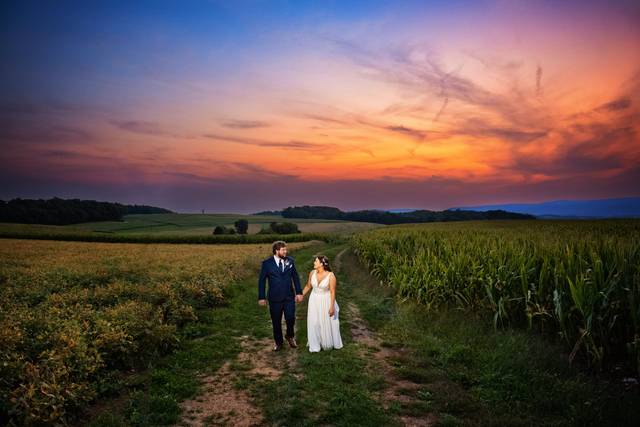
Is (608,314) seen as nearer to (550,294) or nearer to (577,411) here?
(550,294)

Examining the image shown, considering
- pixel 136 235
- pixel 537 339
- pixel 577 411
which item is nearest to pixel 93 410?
pixel 577 411

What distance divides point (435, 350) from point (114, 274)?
1544 cm

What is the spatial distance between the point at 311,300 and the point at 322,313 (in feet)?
1.36

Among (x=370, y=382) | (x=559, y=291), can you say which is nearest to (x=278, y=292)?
(x=370, y=382)

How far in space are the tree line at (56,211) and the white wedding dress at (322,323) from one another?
99462 millimetres

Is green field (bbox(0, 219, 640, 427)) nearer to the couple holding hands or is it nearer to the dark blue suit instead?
the couple holding hands

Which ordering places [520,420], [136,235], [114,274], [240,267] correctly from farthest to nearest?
1. [136,235]
2. [240,267]
3. [114,274]
4. [520,420]

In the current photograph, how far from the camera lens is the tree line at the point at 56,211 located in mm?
85562

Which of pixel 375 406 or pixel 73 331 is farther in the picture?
pixel 73 331

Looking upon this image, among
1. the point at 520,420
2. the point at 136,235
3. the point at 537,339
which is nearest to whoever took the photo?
the point at 520,420

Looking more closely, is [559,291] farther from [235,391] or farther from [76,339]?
[76,339]

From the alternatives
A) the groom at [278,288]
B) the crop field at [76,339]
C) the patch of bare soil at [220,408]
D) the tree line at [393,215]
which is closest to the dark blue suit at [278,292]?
the groom at [278,288]

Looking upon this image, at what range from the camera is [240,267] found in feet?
70.4

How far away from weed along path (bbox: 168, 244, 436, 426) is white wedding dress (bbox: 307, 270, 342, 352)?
0.25 metres
